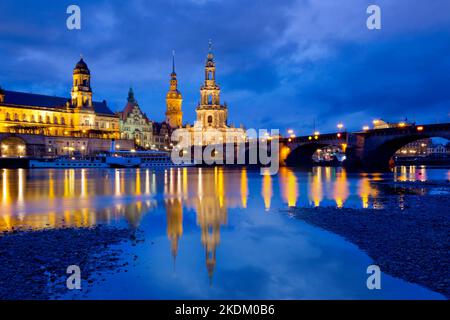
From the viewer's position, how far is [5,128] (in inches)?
4828

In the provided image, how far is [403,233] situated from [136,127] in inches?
5788

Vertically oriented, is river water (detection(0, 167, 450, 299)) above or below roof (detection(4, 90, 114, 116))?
below

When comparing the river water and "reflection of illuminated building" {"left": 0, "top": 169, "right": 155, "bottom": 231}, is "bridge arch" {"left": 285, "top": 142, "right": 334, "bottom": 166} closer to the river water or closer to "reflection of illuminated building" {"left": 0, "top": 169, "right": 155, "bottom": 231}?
"reflection of illuminated building" {"left": 0, "top": 169, "right": 155, "bottom": 231}

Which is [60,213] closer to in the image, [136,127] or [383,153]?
[383,153]

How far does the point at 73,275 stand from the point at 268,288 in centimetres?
509

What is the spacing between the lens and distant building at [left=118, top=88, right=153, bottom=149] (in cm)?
15338

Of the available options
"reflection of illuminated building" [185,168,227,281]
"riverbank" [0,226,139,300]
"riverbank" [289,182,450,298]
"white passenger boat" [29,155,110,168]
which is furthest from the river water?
"white passenger boat" [29,155,110,168]

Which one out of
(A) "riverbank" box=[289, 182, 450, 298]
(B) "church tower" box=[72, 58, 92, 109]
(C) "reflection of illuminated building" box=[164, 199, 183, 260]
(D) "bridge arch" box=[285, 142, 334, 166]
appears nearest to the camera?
(A) "riverbank" box=[289, 182, 450, 298]

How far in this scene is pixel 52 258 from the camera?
12406mm

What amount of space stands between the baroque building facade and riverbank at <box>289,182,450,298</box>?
114628 mm

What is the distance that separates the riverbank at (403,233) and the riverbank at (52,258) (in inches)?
317

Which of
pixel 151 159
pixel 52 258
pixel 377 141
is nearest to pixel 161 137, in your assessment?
pixel 151 159

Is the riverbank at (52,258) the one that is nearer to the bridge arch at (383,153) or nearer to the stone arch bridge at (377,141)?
the stone arch bridge at (377,141)

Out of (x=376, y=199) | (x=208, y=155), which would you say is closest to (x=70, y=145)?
(x=208, y=155)
